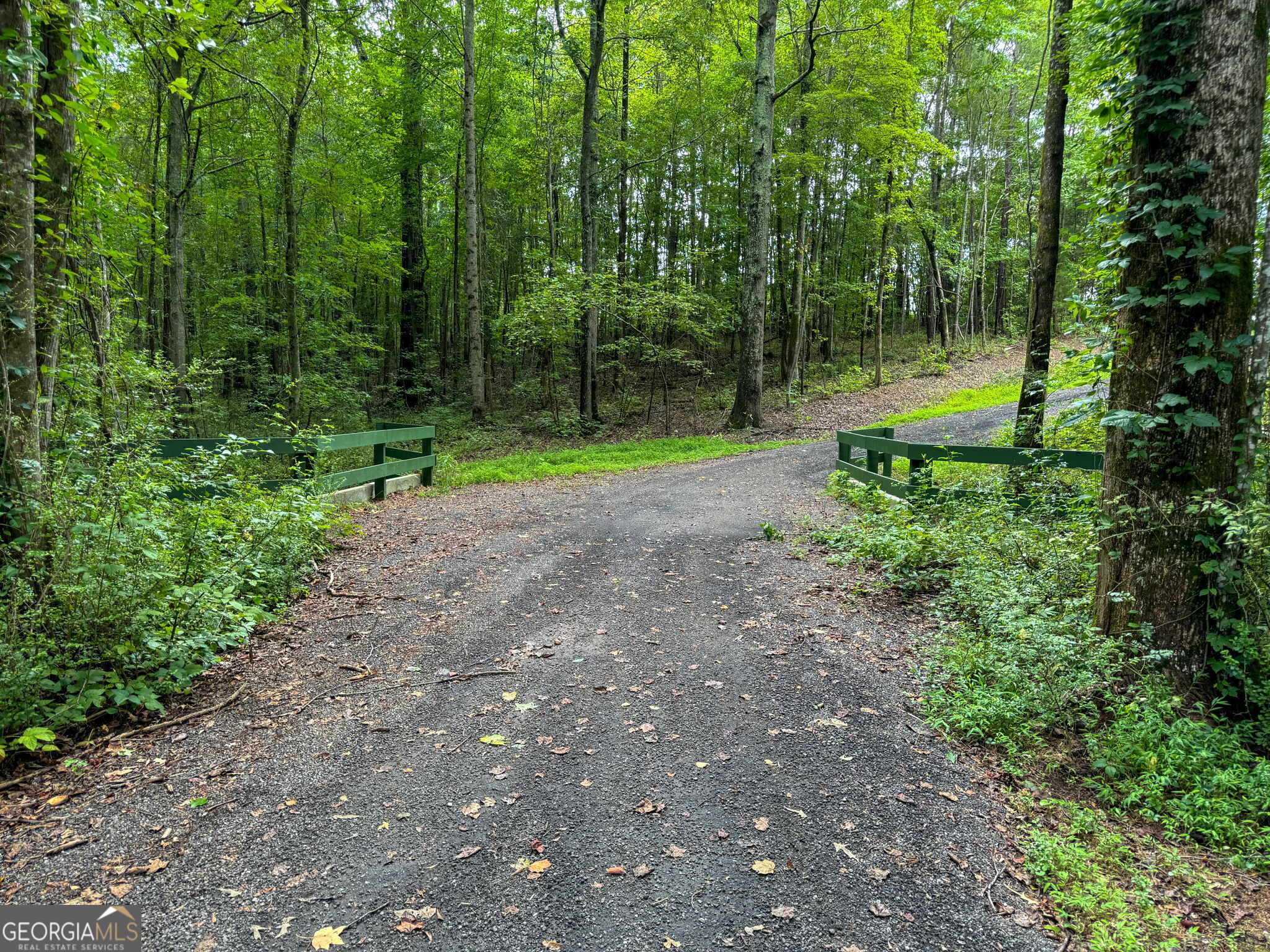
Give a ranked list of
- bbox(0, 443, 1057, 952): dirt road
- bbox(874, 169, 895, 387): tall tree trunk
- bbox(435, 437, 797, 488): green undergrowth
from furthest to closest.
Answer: bbox(874, 169, 895, 387): tall tree trunk
bbox(435, 437, 797, 488): green undergrowth
bbox(0, 443, 1057, 952): dirt road

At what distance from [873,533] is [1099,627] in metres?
2.95

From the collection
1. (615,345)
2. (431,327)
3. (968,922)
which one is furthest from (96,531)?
(431,327)

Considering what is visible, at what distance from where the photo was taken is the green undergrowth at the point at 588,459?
1255cm

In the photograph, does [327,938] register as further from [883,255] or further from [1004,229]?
[1004,229]

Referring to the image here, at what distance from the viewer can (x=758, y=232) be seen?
15352 millimetres

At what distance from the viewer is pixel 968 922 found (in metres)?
2.48

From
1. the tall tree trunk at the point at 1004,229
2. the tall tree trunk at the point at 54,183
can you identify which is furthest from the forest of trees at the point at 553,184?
the tall tree trunk at the point at 54,183

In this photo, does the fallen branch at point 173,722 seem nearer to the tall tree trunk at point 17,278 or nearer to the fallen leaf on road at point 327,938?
the tall tree trunk at point 17,278

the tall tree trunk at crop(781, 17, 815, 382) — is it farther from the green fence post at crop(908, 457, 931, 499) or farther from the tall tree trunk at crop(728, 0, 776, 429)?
the green fence post at crop(908, 457, 931, 499)

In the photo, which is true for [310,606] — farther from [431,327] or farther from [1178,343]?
[431,327]

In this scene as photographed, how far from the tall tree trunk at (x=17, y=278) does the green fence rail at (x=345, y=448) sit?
107cm

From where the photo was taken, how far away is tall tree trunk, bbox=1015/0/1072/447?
8617mm
